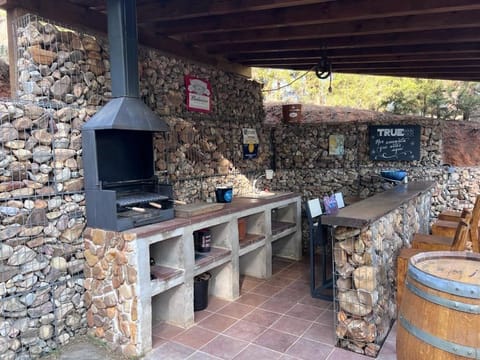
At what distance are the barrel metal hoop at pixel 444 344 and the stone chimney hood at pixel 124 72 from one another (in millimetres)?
2388

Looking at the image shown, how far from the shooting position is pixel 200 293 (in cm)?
385

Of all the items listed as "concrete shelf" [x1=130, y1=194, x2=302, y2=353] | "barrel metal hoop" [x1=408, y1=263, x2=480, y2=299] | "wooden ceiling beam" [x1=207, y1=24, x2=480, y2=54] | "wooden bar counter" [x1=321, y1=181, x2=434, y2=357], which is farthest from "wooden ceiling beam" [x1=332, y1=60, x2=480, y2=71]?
"barrel metal hoop" [x1=408, y1=263, x2=480, y2=299]

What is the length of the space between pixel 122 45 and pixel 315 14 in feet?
6.15

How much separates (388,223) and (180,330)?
2138 millimetres

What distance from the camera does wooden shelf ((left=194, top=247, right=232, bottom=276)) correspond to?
142 inches

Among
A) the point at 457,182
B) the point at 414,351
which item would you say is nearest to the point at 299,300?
the point at 414,351

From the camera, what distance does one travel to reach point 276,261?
17.9 feet

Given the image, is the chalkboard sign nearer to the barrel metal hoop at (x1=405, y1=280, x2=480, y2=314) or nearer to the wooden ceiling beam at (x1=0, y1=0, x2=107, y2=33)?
the wooden ceiling beam at (x1=0, y1=0, x2=107, y2=33)

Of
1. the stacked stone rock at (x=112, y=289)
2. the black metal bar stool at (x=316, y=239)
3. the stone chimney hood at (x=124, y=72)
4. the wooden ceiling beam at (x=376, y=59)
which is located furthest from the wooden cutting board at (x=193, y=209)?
the wooden ceiling beam at (x=376, y=59)

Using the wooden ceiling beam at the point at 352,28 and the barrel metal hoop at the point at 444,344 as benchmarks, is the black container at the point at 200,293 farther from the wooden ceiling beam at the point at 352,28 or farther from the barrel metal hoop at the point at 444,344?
the wooden ceiling beam at the point at 352,28

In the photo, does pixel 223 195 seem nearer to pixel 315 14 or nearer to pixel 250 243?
pixel 250 243

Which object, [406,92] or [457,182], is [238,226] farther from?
[406,92]

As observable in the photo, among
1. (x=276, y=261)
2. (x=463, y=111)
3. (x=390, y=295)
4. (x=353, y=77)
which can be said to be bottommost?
(x=276, y=261)

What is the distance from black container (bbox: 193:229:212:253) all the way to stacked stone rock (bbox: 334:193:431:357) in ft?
4.75
